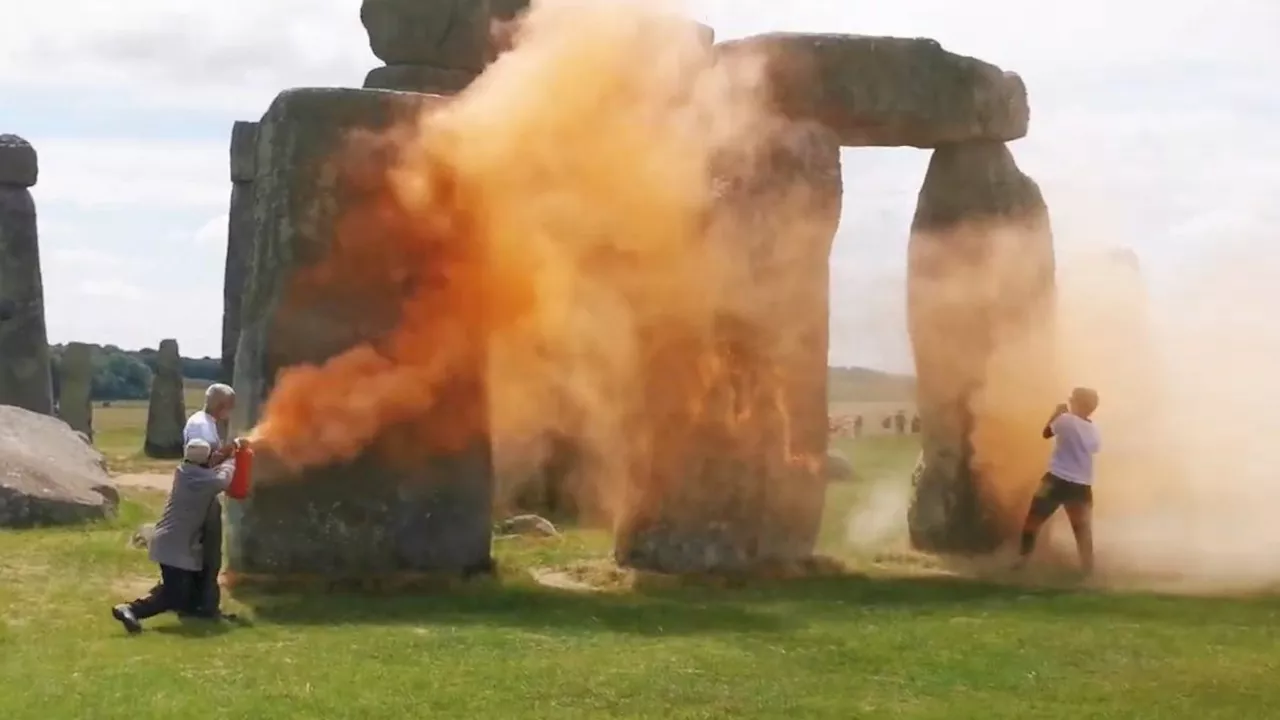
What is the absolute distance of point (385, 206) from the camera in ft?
42.9

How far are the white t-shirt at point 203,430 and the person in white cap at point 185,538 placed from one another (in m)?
0.08

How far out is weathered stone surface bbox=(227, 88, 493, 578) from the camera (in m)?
12.9

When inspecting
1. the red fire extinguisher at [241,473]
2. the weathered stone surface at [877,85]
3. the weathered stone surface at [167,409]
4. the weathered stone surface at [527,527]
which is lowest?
the weathered stone surface at [527,527]

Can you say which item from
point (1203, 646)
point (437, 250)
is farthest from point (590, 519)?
point (1203, 646)

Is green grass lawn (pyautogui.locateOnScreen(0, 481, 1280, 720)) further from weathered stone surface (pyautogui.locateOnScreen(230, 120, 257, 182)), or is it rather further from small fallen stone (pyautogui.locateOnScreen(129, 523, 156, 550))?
weathered stone surface (pyautogui.locateOnScreen(230, 120, 257, 182))

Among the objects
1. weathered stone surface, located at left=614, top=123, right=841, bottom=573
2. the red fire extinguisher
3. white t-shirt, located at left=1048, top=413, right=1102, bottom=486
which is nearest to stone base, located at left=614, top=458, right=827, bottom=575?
weathered stone surface, located at left=614, top=123, right=841, bottom=573

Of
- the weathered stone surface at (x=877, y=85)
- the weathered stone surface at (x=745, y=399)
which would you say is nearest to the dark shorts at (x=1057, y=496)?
the weathered stone surface at (x=745, y=399)

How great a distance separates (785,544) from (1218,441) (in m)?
7.17

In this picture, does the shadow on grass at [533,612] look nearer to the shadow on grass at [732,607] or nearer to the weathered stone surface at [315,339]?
the shadow on grass at [732,607]

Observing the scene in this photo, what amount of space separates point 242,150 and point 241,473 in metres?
16.5

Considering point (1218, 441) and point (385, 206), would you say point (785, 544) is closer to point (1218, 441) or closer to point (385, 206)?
point (385, 206)

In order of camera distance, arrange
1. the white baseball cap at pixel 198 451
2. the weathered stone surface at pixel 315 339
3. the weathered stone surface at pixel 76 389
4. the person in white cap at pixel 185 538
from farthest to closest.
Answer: the weathered stone surface at pixel 76 389, the weathered stone surface at pixel 315 339, the white baseball cap at pixel 198 451, the person in white cap at pixel 185 538

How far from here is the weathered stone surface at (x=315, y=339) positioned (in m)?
12.9

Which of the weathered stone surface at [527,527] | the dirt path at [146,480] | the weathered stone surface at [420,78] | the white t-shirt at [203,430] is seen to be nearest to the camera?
the white t-shirt at [203,430]
